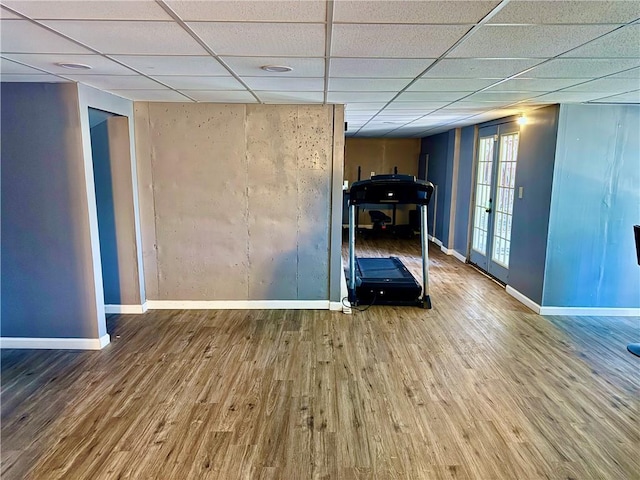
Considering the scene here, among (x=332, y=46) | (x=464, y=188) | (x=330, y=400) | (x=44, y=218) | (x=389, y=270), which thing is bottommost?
(x=330, y=400)

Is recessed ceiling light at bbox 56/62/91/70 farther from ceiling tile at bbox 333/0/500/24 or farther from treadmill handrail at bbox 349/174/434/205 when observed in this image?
treadmill handrail at bbox 349/174/434/205

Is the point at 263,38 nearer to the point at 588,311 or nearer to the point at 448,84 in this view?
the point at 448,84

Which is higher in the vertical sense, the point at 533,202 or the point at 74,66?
the point at 74,66

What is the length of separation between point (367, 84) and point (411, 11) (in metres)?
1.51

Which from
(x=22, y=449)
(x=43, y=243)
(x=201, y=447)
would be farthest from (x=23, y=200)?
(x=201, y=447)

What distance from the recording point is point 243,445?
2.45 metres

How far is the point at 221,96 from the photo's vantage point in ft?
12.7

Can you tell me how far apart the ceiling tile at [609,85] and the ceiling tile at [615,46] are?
2.62 feet

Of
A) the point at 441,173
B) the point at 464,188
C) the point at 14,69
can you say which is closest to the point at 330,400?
the point at 14,69

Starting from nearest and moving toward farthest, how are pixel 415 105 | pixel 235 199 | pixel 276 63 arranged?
pixel 276 63
pixel 415 105
pixel 235 199

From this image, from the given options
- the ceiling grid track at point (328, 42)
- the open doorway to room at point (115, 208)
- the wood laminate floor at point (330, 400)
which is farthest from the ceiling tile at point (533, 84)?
the open doorway to room at point (115, 208)

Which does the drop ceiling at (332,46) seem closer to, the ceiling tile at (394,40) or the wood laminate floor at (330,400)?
the ceiling tile at (394,40)

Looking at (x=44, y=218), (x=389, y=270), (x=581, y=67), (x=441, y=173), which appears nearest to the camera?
(x=581, y=67)

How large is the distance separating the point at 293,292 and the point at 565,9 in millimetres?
3680
